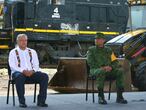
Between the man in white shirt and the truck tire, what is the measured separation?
5266 mm

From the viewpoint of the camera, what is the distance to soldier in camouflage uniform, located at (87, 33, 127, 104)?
995 centimetres

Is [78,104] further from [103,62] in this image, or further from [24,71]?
[24,71]

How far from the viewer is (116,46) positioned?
50.1 ft

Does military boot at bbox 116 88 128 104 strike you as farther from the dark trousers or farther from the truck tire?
the truck tire

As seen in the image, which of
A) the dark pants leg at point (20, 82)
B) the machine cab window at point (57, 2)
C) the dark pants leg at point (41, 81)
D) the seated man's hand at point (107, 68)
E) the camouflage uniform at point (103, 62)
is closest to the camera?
the dark pants leg at point (20, 82)

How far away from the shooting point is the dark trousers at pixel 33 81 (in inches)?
362

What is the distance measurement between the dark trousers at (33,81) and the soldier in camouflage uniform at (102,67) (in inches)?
42.8

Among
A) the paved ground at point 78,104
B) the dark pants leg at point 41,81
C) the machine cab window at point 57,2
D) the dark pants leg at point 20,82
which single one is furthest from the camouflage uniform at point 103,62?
the machine cab window at point 57,2

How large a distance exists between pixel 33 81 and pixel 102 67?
139cm

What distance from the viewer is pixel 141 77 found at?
14375 mm

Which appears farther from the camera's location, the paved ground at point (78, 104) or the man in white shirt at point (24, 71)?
the paved ground at point (78, 104)

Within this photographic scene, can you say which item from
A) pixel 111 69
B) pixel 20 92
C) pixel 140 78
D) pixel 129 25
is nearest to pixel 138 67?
pixel 140 78

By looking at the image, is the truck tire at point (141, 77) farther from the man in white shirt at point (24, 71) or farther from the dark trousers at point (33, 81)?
the dark trousers at point (33, 81)

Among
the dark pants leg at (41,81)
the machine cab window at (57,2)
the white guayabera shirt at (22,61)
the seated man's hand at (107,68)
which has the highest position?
the machine cab window at (57,2)
